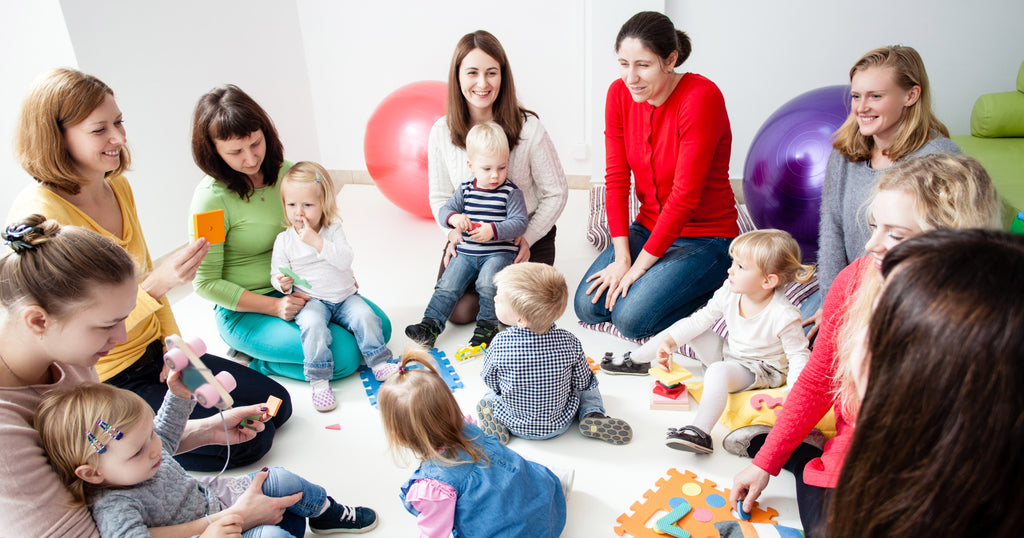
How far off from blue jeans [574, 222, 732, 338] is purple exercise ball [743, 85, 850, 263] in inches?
14.6

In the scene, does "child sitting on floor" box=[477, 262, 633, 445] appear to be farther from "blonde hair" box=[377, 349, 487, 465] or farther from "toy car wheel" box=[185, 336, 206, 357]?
"toy car wheel" box=[185, 336, 206, 357]

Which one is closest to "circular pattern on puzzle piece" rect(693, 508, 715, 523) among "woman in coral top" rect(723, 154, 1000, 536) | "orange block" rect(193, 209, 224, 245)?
"woman in coral top" rect(723, 154, 1000, 536)

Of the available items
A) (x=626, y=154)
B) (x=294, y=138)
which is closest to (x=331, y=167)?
(x=294, y=138)

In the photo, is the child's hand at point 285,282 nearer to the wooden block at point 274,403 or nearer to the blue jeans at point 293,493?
the wooden block at point 274,403

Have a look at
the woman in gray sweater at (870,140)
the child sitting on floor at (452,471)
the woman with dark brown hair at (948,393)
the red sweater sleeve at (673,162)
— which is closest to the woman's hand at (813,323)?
the woman in gray sweater at (870,140)

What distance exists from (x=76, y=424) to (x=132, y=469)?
15 centimetres

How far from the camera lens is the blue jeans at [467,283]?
294cm

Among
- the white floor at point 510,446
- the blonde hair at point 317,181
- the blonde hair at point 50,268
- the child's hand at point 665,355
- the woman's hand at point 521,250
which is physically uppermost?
the blonde hair at point 50,268

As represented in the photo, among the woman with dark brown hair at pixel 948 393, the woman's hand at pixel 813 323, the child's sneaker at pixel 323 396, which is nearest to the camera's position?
the woman with dark brown hair at pixel 948 393

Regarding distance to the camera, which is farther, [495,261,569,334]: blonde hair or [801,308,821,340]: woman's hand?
[801,308,821,340]: woman's hand

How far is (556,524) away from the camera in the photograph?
1841 millimetres

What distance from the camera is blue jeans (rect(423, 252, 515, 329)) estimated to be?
116 inches

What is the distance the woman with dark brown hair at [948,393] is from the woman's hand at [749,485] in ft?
3.33

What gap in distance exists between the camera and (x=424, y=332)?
2.88 meters
